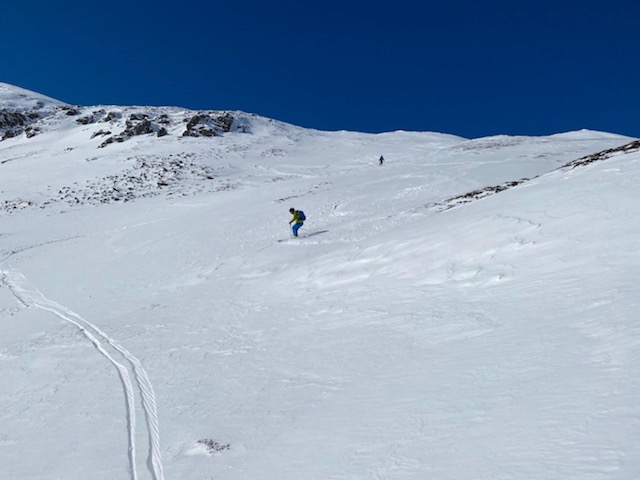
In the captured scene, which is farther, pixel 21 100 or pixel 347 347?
pixel 21 100

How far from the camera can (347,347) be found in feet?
24.3

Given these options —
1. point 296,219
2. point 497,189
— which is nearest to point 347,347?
point 296,219

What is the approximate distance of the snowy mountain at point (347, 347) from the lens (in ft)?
14.2

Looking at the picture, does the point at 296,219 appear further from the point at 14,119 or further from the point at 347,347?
the point at 14,119

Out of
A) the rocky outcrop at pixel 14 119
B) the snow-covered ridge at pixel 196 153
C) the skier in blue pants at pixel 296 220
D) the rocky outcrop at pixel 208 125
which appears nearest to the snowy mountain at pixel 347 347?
the skier in blue pants at pixel 296 220

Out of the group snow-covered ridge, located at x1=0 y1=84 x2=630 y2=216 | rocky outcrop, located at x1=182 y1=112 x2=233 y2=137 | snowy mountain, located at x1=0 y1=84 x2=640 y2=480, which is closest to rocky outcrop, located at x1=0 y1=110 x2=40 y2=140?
snow-covered ridge, located at x1=0 y1=84 x2=630 y2=216

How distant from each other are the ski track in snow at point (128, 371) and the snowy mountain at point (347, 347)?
0.04m

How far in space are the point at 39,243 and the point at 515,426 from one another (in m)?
24.2

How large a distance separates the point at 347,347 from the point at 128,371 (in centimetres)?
355

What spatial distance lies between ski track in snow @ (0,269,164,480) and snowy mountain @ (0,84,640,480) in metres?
0.04

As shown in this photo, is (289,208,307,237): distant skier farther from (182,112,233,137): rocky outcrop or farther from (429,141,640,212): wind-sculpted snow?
(182,112,233,137): rocky outcrop

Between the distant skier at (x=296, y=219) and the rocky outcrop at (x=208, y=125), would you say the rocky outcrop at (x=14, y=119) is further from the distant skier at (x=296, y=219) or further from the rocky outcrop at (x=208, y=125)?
the distant skier at (x=296, y=219)

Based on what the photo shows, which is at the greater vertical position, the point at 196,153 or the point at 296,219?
the point at 196,153

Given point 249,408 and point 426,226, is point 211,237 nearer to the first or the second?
point 426,226
